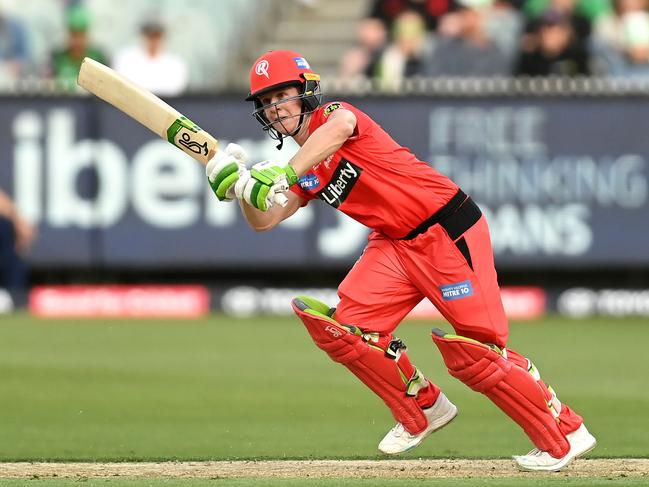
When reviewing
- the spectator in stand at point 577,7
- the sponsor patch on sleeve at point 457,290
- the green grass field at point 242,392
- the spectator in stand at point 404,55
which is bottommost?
the green grass field at point 242,392

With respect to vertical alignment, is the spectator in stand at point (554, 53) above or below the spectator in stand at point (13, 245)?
above

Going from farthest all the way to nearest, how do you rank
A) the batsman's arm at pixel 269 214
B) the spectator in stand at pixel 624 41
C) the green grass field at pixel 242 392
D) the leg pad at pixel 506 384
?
the spectator in stand at pixel 624 41
the green grass field at pixel 242 392
the batsman's arm at pixel 269 214
the leg pad at pixel 506 384

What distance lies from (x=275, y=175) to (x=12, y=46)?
30.9 ft

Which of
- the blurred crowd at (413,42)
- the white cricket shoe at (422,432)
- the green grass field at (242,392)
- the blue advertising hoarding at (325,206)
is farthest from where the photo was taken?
the blurred crowd at (413,42)

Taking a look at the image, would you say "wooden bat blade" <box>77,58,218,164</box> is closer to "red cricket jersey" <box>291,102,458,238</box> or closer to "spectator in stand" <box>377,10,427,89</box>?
"red cricket jersey" <box>291,102,458,238</box>

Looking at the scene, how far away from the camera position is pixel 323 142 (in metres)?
6.23

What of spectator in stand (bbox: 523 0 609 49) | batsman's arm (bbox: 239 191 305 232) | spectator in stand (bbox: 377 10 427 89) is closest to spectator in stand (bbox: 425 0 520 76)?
spectator in stand (bbox: 377 10 427 89)

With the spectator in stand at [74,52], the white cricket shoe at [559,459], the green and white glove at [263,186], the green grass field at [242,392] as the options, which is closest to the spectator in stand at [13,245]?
the green grass field at [242,392]

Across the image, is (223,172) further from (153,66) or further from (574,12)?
(574,12)

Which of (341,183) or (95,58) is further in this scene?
(95,58)

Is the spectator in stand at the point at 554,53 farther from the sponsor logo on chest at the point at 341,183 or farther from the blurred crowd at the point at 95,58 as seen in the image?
the sponsor logo on chest at the point at 341,183

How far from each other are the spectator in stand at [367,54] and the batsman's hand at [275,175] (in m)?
8.36

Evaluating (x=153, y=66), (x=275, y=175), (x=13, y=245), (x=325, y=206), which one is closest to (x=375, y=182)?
(x=275, y=175)

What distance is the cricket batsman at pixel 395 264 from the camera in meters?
6.37
